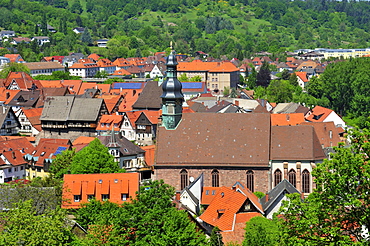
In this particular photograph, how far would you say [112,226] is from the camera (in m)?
37.6

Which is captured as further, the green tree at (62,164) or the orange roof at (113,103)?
the orange roof at (113,103)

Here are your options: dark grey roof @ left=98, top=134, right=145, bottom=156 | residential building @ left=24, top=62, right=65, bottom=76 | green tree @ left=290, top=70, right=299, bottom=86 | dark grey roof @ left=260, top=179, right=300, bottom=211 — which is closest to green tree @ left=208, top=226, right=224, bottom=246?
dark grey roof @ left=260, top=179, right=300, bottom=211

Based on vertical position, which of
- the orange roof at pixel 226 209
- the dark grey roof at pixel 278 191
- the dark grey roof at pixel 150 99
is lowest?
the dark grey roof at pixel 150 99

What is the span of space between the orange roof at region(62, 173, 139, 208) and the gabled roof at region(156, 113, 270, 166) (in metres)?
7.44

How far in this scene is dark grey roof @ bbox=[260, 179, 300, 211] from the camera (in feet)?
170

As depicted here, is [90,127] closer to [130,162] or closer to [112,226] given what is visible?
[130,162]

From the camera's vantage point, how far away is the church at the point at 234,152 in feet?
188

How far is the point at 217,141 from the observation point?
58656 mm

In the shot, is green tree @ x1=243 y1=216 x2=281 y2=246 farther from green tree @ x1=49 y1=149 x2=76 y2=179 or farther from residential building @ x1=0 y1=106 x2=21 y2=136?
residential building @ x1=0 y1=106 x2=21 y2=136

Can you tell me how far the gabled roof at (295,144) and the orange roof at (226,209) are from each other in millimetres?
7536

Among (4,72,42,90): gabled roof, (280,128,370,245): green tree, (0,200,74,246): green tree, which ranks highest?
(280,128,370,245): green tree

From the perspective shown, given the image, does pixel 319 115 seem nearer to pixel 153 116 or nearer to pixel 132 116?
pixel 153 116

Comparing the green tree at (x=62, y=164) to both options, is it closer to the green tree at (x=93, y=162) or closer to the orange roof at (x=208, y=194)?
the green tree at (x=93, y=162)

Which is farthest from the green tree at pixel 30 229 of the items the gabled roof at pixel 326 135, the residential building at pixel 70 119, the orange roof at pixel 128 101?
the orange roof at pixel 128 101
